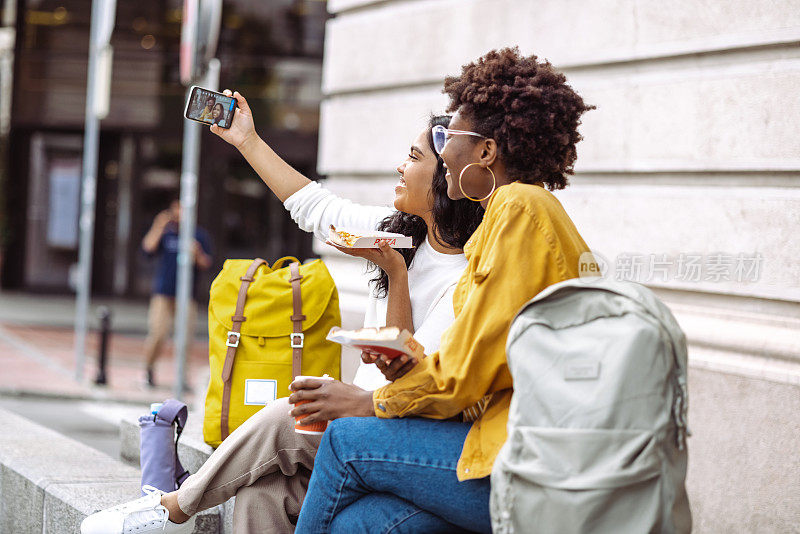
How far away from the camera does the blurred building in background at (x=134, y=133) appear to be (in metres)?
19.5

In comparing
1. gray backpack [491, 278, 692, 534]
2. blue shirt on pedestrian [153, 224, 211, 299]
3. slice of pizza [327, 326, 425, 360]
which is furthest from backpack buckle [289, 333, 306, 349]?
blue shirt on pedestrian [153, 224, 211, 299]

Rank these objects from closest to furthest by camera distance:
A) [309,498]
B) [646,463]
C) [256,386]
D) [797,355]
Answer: [646,463] < [309,498] < [256,386] < [797,355]

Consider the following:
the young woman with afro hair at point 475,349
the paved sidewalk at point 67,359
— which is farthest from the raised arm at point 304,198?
the paved sidewalk at point 67,359

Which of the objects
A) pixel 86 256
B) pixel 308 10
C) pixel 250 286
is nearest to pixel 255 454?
pixel 250 286

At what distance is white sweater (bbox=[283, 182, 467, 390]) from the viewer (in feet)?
9.88

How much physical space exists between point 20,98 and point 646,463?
829 inches

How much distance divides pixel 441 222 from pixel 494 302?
3.10 feet

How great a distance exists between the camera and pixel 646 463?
2115 mm

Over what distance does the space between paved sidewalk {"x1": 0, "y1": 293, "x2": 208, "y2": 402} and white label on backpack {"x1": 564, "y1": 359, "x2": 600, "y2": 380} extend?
16.9 feet

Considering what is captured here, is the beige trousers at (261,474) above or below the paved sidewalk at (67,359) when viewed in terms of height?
above

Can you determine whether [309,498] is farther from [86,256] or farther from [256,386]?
[86,256]

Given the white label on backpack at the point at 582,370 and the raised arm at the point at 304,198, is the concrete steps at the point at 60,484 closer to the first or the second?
the raised arm at the point at 304,198

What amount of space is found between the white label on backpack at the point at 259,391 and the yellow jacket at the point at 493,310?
1.12 meters

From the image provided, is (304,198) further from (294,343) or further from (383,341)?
(383,341)
